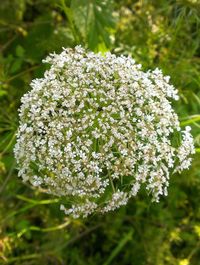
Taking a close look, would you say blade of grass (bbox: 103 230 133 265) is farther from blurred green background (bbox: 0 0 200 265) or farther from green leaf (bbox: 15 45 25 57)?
green leaf (bbox: 15 45 25 57)

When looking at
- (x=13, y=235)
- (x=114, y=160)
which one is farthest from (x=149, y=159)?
(x=13, y=235)

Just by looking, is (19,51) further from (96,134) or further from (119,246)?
(96,134)

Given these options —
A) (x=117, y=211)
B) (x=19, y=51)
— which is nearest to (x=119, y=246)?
(x=117, y=211)

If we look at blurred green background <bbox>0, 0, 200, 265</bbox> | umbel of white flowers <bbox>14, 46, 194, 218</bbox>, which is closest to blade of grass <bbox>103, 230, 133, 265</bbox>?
blurred green background <bbox>0, 0, 200, 265</bbox>

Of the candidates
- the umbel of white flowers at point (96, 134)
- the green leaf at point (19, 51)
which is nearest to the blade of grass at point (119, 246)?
the umbel of white flowers at point (96, 134)

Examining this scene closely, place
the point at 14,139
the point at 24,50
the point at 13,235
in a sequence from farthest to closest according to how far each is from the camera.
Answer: the point at 24,50
the point at 13,235
the point at 14,139

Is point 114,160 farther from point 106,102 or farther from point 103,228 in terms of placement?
point 103,228

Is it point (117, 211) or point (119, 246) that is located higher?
point (117, 211)
